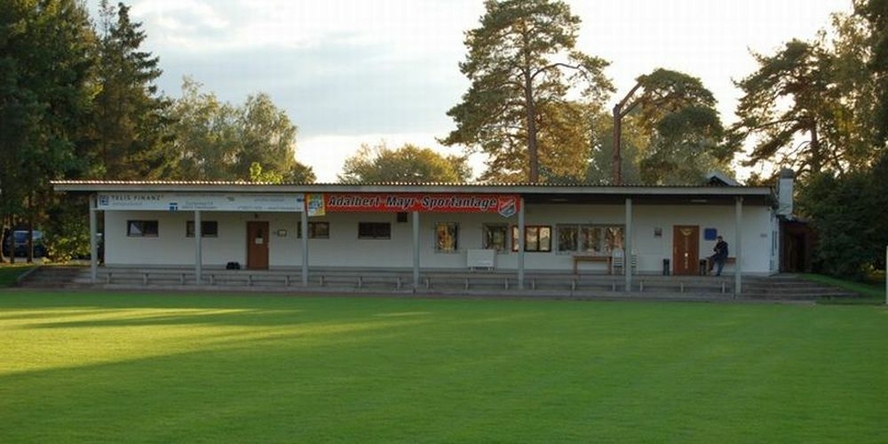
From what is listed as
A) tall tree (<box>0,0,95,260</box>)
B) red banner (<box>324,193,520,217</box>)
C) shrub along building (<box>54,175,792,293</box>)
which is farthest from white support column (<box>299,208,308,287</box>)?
tall tree (<box>0,0,95,260</box>)

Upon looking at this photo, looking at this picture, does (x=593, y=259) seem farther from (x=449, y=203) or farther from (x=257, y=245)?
(x=257, y=245)

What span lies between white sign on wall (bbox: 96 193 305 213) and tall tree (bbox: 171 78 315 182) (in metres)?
39.5

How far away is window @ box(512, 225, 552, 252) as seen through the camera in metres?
40.2

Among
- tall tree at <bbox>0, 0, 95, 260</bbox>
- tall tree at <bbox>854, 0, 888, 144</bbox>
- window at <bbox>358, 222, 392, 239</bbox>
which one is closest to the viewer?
tall tree at <bbox>854, 0, 888, 144</bbox>

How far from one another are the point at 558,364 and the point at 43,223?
40.0m

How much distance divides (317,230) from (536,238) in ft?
27.5

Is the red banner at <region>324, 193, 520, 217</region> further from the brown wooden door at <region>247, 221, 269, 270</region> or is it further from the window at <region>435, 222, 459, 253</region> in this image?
the brown wooden door at <region>247, 221, 269, 270</region>

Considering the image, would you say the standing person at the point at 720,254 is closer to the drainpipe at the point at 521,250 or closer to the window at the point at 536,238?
the window at the point at 536,238

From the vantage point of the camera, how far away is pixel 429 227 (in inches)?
1602

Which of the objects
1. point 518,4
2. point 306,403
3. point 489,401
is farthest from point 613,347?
point 518,4

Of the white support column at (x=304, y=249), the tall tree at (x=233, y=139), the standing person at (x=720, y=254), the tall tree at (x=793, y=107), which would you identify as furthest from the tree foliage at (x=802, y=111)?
the tall tree at (x=233, y=139)

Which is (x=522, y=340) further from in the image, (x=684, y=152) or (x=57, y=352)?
(x=684, y=152)

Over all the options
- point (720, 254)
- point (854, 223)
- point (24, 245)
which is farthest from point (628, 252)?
point (24, 245)

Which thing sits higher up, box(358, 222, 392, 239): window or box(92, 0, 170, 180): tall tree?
box(92, 0, 170, 180): tall tree
